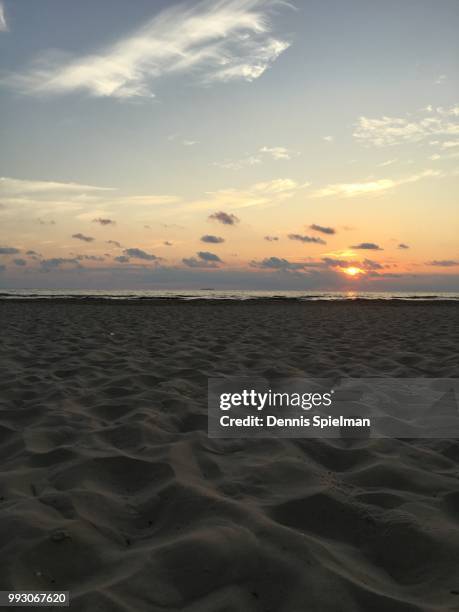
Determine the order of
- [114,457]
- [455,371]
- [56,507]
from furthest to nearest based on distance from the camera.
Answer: [455,371] < [114,457] < [56,507]

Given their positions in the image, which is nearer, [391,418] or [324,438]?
[324,438]

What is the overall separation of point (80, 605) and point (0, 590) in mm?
337

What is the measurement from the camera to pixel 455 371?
17.9 feet

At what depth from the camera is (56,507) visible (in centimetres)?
236

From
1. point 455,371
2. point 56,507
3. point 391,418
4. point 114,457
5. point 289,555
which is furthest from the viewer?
point 455,371

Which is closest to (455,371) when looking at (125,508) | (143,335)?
(125,508)

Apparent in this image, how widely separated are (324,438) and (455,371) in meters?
2.72

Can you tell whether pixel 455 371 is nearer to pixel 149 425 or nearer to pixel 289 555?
pixel 149 425

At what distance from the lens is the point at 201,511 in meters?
2.32

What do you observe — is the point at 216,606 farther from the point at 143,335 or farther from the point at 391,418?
the point at 143,335

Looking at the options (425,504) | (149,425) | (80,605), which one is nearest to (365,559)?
(425,504)

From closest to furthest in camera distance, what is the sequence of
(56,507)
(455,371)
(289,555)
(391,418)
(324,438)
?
(289,555) → (56,507) → (324,438) → (391,418) → (455,371)

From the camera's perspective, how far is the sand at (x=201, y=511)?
176cm

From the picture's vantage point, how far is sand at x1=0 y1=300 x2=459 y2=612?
1.76 meters
